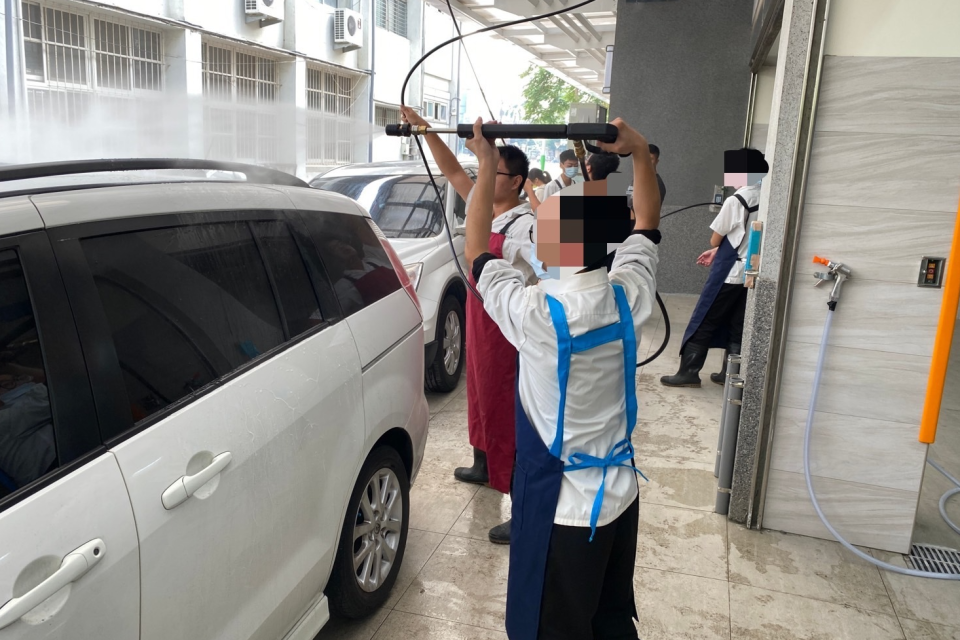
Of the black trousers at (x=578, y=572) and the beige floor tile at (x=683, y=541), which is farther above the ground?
the black trousers at (x=578, y=572)

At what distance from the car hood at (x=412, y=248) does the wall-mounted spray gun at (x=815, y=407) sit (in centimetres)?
296

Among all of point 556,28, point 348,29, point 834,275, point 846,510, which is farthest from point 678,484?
point 556,28

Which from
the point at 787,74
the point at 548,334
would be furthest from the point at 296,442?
the point at 787,74

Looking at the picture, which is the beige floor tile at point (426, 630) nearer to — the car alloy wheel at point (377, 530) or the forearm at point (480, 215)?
the car alloy wheel at point (377, 530)

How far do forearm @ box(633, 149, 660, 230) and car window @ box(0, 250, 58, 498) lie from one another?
1.62 meters

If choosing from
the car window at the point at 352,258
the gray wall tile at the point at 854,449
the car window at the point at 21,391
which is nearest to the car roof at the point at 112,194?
the car window at the point at 21,391

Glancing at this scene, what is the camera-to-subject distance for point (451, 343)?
593 cm

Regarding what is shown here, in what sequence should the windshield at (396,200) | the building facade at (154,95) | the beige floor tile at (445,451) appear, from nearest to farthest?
the building facade at (154,95) < the beige floor tile at (445,451) < the windshield at (396,200)

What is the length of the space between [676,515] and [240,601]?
2.61 metres

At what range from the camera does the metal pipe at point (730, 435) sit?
3.73 m

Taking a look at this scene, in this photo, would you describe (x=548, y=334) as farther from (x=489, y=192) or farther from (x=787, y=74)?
(x=787, y=74)

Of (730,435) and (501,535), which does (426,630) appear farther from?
(730,435)

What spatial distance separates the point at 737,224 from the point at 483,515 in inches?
119

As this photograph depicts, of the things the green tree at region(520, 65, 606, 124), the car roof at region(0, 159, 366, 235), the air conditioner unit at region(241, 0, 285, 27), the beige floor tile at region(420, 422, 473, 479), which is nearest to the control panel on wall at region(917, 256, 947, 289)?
the beige floor tile at region(420, 422, 473, 479)
